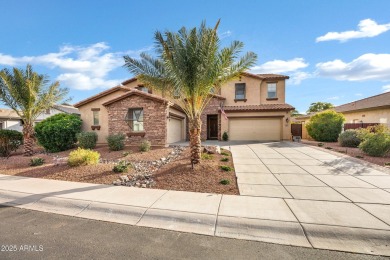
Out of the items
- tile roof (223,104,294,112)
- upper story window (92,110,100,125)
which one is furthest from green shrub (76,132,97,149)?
tile roof (223,104,294,112)

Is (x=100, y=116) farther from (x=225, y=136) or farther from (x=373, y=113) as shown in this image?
(x=373, y=113)

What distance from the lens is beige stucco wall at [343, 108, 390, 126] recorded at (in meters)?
18.3

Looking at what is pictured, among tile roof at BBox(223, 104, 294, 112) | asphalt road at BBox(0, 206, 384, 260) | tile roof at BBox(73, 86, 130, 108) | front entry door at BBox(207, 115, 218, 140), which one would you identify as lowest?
asphalt road at BBox(0, 206, 384, 260)

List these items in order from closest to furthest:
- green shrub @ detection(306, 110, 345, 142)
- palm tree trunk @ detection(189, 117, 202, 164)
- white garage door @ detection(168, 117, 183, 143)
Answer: palm tree trunk @ detection(189, 117, 202, 164), white garage door @ detection(168, 117, 183, 143), green shrub @ detection(306, 110, 345, 142)

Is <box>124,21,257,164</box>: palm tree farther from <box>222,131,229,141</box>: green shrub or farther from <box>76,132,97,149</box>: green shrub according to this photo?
<box>222,131,229,141</box>: green shrub

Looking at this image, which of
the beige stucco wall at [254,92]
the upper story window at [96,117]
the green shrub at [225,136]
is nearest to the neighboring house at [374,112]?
the beige stucco wall at [254,92]

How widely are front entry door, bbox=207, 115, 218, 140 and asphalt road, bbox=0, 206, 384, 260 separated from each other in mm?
16589

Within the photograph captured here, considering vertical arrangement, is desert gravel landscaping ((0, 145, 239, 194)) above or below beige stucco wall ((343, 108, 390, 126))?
below

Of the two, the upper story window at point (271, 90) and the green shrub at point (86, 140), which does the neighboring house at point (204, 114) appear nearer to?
the upper story window at point (271, 90)

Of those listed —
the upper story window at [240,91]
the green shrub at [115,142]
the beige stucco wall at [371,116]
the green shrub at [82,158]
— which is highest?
the upper story window at [240,91]

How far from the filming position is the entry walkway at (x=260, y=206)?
140 inches

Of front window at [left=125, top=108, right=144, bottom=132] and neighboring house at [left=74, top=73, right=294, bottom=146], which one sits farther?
front window at [left=125, top=108, right=144, bottom=132]

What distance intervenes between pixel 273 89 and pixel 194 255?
65.3 feet

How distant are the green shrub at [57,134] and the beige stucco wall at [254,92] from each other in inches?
553
